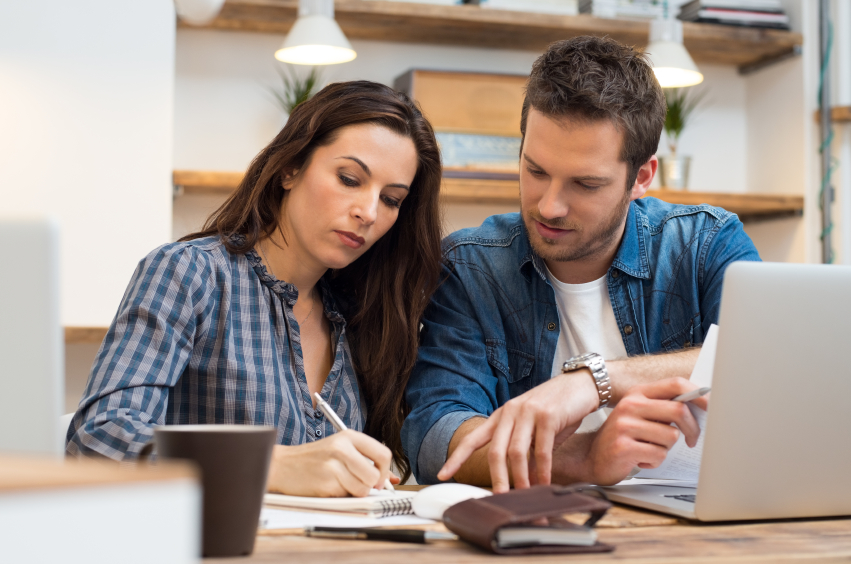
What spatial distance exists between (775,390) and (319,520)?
0.47 metres

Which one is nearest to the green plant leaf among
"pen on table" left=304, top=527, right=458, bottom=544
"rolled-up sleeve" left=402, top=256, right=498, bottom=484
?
"rolled-up sleeve" left=402, top=256, right=498, bottom=484

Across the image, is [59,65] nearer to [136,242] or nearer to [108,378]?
[136,242]

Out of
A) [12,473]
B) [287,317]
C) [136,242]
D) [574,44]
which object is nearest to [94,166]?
[136,242]

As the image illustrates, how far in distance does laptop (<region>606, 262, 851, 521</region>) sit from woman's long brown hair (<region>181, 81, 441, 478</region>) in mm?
717

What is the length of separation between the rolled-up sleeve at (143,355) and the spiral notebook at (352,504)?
19 centimetres

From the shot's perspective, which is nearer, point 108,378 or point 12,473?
point 12,473

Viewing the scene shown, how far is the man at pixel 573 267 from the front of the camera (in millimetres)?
1397

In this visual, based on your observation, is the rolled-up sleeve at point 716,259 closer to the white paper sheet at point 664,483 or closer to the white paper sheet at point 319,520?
the white paper sheet at point 664,483

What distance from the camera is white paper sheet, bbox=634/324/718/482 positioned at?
947mm

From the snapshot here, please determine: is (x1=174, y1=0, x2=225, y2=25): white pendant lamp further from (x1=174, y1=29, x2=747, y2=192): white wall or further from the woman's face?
(x1=174, y1=29, x2=747, y2=192): white wall

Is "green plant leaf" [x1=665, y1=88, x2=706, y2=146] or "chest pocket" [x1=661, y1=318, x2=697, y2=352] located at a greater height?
"green plant leaf" [x1=665, y1=88, x2=706, y2=146]

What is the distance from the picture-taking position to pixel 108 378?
104 centimetres

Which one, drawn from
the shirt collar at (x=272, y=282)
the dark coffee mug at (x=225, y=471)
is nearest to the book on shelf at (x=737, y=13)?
the shirt collar at (x=272, y=282)

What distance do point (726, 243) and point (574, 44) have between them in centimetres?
47
